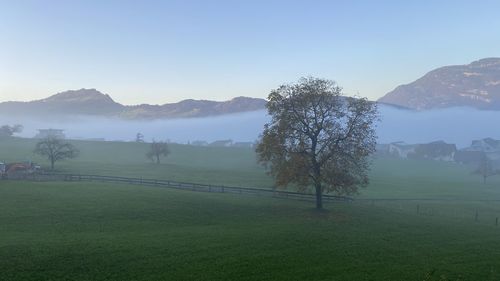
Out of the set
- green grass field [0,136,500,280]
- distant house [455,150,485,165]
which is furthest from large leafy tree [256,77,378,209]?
distant house [455,150,485,165]

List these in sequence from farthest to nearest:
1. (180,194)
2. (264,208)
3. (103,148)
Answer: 1. (103,148)
2. (180,194)
3. (264,208)

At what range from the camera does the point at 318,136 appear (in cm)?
5275

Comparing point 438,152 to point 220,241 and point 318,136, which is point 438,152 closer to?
point 318,136

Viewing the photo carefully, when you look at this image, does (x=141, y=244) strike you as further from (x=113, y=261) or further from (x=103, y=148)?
(x=103, y=148)

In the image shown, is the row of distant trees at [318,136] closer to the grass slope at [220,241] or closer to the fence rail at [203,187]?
the grass slope at [220,241]

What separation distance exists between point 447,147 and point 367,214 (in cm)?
16167

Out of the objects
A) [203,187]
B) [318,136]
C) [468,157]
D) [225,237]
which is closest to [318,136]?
[318,136]

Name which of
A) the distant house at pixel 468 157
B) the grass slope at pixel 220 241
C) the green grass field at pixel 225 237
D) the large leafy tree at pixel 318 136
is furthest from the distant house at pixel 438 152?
the large leafy tree at pixel 318 136

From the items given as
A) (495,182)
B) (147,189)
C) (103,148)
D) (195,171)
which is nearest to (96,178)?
(147,189)

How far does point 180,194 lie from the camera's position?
6025 cm

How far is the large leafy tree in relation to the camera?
51.6m

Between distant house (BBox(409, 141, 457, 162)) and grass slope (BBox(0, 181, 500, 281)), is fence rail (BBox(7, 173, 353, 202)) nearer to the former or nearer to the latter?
grass slope (BBox(0, 181, 500, 281))

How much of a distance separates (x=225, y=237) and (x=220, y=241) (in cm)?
157

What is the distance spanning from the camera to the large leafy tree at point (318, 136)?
51594mm
